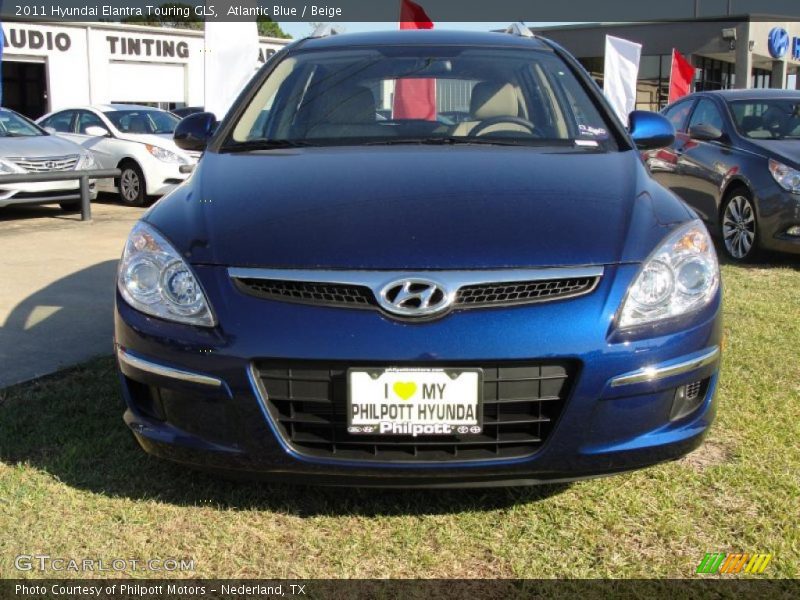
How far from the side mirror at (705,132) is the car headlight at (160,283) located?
5900 mm

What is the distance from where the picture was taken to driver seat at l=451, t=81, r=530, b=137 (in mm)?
3555

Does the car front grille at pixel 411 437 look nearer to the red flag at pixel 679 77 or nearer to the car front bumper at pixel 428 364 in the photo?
the car front bumper at pixel 428 364

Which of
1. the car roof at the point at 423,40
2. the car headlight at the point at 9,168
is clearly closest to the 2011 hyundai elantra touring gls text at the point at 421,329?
the car roof at the point at 423,40

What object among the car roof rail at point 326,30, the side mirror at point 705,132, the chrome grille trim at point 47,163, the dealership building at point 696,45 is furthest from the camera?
the dealership building at point 696,45

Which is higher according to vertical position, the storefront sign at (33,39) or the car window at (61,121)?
the storefront sign at (33,39)

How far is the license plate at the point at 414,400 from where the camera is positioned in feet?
7.47

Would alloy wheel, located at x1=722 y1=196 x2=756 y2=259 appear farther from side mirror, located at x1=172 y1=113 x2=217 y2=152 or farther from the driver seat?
side mirror, located at x1=172 y1=113 x2=217 y2=152

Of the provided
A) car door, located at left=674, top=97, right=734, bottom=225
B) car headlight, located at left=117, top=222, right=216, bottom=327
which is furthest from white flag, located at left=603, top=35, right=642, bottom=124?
car headlight, located at left=117, top=222, right=216, bottom=327

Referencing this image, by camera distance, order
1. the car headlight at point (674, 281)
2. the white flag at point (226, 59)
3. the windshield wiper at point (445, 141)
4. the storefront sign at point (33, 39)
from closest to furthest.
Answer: the car headlight at point (674, 281), the windshield wiper at point (445, 141), the white flag at point (226, 59), the storefront sign at point (33, 39)

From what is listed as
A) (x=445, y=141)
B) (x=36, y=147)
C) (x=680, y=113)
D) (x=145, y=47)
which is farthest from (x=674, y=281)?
(x=145, y=47)

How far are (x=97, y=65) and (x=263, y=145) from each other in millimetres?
23627

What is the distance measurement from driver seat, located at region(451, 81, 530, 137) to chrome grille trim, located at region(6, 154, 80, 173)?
23.7 ft

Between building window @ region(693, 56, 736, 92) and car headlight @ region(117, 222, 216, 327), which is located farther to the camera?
building window @ region(693, 56, 736, 92)

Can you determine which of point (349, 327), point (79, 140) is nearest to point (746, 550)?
point (349, 327)
